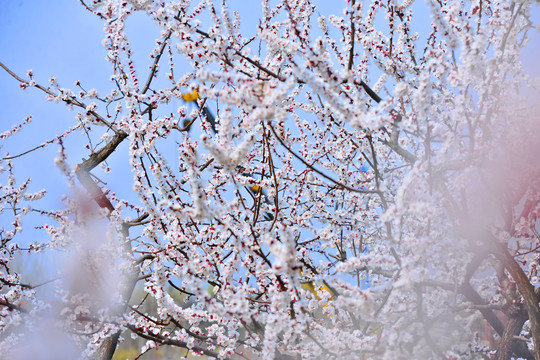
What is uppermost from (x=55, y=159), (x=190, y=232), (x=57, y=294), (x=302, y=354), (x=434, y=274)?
(x=190, y=232)

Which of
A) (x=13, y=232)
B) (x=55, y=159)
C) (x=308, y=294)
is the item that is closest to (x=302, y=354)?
(x=308, y=294)

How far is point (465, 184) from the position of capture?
3141mm

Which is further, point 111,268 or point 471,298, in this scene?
point 471,298

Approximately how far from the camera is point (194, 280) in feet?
8.00

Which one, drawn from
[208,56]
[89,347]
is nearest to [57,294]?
[89,347]

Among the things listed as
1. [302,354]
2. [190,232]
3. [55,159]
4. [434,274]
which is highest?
[190,232]

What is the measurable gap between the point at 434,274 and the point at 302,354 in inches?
49.5

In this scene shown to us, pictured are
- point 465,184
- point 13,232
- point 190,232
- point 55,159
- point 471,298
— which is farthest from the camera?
point 13,232

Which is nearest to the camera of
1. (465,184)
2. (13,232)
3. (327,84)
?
(327,84)

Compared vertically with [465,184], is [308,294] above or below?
below

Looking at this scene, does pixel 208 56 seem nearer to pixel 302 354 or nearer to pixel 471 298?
pixel 302 354

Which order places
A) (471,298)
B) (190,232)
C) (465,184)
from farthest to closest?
(471,298)
(190,232)
(465,184)

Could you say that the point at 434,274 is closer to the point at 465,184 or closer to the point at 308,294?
the point at 465,184

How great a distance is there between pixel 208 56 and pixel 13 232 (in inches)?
172
